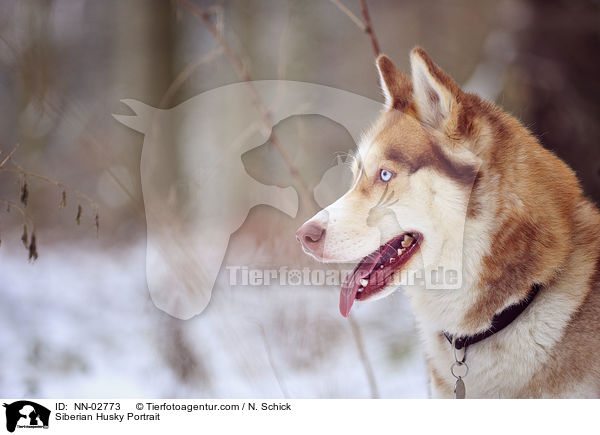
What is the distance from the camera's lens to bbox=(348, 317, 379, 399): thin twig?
167 cm

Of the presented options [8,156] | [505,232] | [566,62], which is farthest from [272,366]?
[566,62]

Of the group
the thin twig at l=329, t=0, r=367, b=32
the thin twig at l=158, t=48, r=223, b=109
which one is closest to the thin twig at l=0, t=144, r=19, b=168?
the thin twig at l=158, t=48, r=223, b=109

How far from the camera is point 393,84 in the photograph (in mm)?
1405

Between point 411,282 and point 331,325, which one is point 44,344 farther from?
point 411,282

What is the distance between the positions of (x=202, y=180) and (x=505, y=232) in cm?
97

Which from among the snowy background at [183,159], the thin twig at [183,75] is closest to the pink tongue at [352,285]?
the snowy background at [183,159]

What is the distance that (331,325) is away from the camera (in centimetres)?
173
